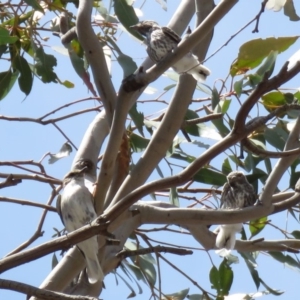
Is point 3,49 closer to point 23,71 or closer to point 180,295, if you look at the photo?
point 23,71

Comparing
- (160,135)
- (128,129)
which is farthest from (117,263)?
(128,129)

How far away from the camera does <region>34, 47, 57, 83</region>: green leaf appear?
10.3 ft

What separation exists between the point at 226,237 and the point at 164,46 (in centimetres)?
95

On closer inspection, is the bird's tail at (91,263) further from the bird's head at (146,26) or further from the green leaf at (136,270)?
the bird's head at (146,26)

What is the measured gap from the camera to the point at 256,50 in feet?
9.04

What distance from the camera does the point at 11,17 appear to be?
3309mm

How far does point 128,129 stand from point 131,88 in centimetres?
101

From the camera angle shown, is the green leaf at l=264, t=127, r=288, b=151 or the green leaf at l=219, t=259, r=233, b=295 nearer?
the green leaf at l=264, t=127, r=288, b=151

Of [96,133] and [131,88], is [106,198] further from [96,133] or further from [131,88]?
[131,88]

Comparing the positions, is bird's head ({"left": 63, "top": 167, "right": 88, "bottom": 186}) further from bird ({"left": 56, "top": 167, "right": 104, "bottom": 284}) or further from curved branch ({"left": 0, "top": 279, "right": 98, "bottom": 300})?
curved branch ({"left": 0, "top": 279, "right": 98, "bottom": 300})

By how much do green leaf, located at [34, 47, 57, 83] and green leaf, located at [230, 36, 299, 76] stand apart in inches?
34.1

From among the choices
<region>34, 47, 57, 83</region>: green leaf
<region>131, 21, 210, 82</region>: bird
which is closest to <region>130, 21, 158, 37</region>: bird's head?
<region>131, 21, 210, 82</region>: bird

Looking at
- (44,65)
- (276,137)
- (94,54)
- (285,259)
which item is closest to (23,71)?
(44,65)

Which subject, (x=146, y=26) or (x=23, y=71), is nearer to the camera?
(x=23, y=71)
